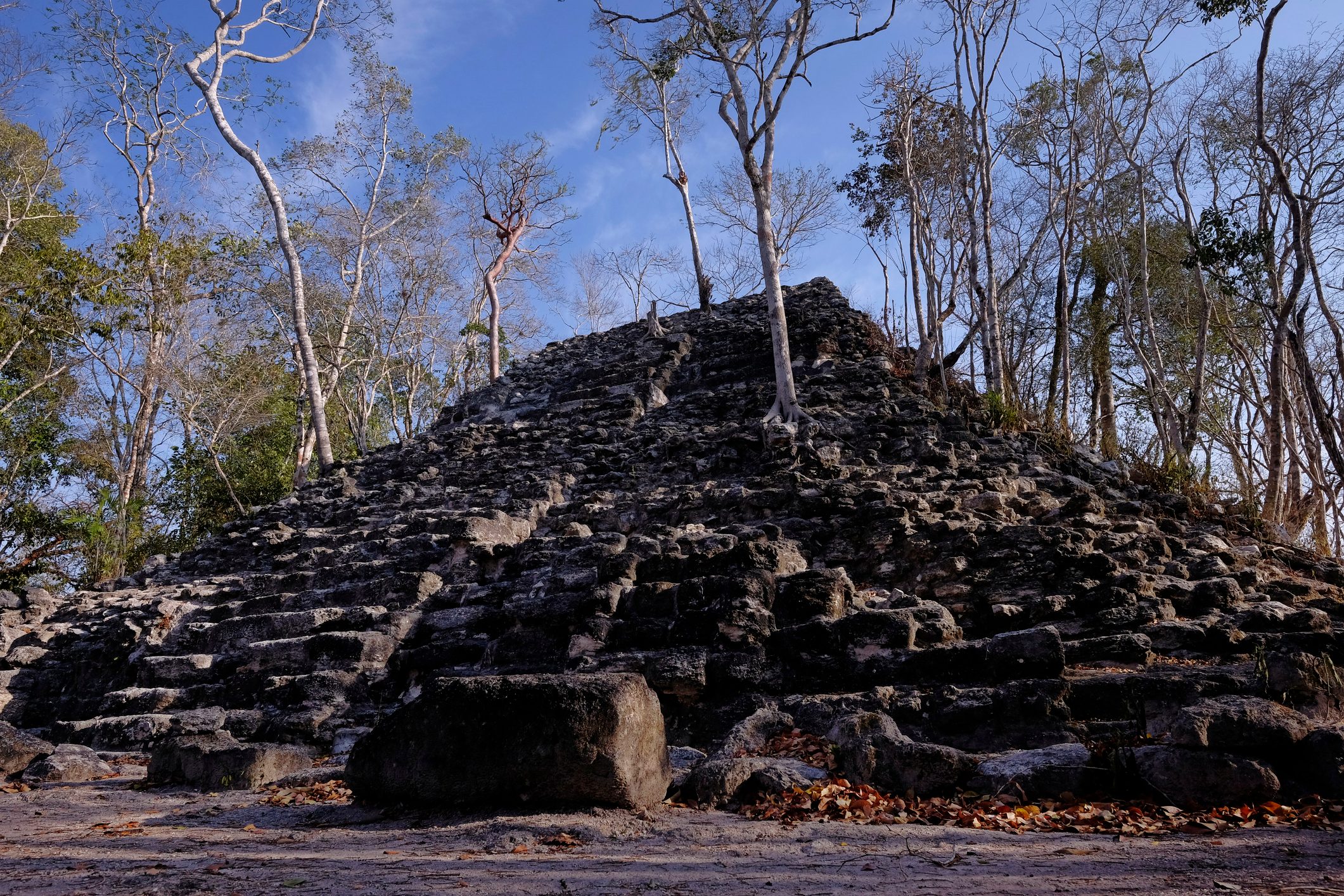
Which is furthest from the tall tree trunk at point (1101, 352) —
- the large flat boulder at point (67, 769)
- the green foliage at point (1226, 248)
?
the large flat boulder at point (67, 769)

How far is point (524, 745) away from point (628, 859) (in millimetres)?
699

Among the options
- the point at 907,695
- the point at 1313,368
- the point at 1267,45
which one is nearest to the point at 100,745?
the point at 907,695

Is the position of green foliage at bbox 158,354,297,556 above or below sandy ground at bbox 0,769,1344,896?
above

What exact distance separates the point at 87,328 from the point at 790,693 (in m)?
14.3

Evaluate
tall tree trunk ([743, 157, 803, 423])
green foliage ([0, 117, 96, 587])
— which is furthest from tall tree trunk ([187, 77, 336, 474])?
tall tree trunk ([743, 157, 803, 423])

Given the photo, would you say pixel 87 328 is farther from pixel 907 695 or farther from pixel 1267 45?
pixel 1267 45

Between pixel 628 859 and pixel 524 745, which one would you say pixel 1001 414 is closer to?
pixel 524 745

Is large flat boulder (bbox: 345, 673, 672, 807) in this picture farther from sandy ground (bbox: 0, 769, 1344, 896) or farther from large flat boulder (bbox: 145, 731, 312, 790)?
large flat boulder (bbox: 145, 731, 312, 790)

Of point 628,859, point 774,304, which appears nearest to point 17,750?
point 628,859

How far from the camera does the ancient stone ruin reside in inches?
125

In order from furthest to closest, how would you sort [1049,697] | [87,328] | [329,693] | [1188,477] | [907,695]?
[87,328] < [1188,477] < [329,693] < [907,695] < [1049,697]

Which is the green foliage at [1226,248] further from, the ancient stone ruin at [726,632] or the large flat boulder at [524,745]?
the large flat boulder at [524,745]

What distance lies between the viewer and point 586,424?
37.6ft

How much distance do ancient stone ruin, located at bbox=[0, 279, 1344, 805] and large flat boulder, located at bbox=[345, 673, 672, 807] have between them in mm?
12
